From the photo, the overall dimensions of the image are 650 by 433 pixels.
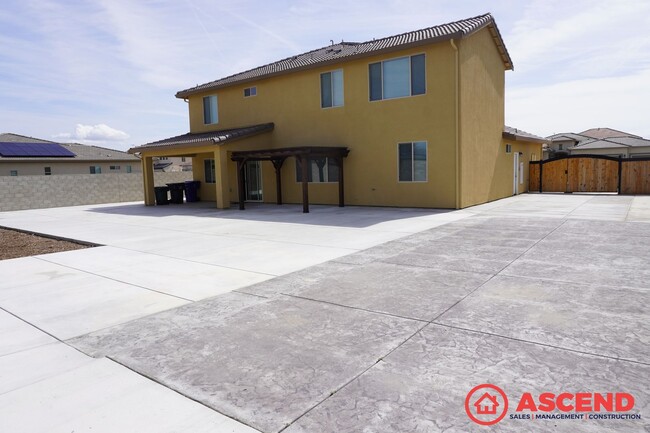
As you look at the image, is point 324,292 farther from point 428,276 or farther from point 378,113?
point 378,113

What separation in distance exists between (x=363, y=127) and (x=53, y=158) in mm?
26843

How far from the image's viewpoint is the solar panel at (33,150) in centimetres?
3069

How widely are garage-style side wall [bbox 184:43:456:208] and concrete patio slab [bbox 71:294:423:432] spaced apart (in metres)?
10.9

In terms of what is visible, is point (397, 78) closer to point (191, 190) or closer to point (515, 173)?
point (515, 173)

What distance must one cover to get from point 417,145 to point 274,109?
731 cm

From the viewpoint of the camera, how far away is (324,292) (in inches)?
221

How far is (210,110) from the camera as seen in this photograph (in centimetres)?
2255

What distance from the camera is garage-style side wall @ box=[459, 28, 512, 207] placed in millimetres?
14797

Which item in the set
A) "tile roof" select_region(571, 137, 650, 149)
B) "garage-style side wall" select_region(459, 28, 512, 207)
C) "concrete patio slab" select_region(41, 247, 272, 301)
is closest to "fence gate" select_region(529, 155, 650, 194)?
"garage-style side wall" select_region(459, 28, 512, 207)

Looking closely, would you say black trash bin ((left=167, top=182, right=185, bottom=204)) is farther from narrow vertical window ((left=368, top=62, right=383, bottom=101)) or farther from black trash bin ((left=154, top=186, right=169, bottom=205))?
narrow vertical window ((left=368, top=62, right=383, bottom=101))

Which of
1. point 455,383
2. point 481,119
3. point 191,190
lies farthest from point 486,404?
point 191,190

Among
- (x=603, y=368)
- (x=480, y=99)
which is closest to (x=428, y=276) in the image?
(x=603, y=368)

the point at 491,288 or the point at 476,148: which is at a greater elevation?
the point at 476,148

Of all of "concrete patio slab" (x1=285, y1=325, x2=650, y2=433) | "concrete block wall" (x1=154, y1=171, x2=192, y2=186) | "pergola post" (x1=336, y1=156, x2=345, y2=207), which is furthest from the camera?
"concrete block wall" (x1=154, y1=171, x2=192, y2=186)
